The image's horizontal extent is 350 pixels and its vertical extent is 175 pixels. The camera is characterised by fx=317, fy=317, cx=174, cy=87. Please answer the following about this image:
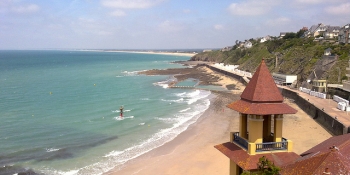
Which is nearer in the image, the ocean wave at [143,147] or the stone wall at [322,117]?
the ocean wave at [143,147]

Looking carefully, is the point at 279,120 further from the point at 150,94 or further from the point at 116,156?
the point at 150,94

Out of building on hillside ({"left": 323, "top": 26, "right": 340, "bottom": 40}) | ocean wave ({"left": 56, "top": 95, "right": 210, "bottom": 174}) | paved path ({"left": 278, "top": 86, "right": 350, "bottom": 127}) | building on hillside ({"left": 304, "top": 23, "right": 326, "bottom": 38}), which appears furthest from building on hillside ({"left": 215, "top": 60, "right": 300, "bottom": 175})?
building on hillside ({"left": 304, "top": 23, "right": 326, "bottom": 38})

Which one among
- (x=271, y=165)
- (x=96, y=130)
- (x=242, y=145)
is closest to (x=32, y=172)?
(x=96, y=130)

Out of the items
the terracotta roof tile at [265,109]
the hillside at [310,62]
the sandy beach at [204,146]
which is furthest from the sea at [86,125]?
the hillside at [310,62]

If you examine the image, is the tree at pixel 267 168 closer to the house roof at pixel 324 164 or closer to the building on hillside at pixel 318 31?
the house roof at pixel 324 164

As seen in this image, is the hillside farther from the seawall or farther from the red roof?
the red roof
